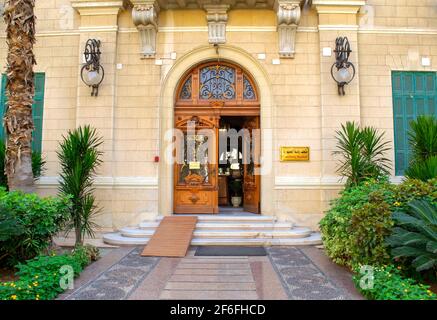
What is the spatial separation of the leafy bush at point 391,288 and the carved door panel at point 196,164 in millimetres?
4598

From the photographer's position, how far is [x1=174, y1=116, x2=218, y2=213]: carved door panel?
8375 mm

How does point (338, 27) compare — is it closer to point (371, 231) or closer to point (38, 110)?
point (371, 231)

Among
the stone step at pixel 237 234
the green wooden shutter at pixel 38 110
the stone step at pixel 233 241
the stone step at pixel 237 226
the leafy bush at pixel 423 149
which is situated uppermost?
the green wooden shutter at pixel 38 110

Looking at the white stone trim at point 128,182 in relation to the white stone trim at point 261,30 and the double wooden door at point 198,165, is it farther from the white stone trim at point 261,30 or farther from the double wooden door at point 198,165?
the white stone trim at point 261,30

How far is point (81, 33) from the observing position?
27.1ft

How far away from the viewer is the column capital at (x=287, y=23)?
7777 mm

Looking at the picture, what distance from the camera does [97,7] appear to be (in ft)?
26.8

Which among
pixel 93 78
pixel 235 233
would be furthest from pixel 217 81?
pixel 235 233

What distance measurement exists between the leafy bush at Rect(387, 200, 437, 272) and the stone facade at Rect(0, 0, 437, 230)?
332 cm

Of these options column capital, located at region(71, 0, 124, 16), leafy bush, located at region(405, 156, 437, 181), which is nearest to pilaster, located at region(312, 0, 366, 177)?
leafy bush, located at region(405, 156, 437, 181)

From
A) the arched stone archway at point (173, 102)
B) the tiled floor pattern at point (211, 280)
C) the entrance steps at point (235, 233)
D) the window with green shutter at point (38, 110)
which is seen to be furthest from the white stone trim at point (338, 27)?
the window with green shutter at point (38, 110)

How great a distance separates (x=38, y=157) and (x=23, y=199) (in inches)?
109

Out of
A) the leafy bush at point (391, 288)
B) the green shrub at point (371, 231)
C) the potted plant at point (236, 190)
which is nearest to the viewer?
the leafy bush at point (391, 288)

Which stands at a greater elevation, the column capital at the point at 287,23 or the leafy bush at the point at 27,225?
the column capital at the point at 287,23
